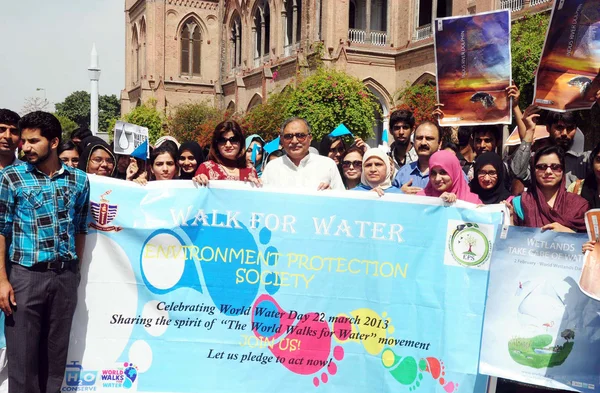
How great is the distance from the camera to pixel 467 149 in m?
6.50

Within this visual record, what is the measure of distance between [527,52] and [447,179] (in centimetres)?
1184

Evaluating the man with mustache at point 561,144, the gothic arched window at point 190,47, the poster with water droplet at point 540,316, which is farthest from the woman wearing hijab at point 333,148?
the gothic arched window at point 190,47

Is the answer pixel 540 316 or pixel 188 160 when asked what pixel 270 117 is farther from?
pixel 540 316

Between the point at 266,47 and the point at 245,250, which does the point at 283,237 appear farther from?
the point at 266,47

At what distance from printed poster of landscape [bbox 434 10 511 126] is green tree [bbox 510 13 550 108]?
9.78 meters

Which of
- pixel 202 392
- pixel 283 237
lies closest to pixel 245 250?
pixel 283 237

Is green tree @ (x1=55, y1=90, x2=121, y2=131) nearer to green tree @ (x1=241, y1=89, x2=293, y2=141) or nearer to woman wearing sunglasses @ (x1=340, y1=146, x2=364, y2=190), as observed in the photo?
green tree @ (x1=241, y1=89, x2=293, y2=141)

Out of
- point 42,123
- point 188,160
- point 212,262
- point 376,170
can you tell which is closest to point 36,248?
point 42,123

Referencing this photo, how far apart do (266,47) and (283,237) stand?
29.7 meters

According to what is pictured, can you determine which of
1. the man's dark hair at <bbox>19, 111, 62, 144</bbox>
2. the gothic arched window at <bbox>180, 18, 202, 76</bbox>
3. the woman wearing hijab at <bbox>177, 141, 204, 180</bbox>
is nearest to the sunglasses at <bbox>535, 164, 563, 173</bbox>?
the woman wearing hijab at <bbox>177, 141, 204, 180</bbox>

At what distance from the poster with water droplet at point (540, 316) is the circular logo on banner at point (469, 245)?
13 cm

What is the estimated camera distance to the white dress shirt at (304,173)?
4.68 m

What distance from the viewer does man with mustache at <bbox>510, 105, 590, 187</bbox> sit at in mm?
4820

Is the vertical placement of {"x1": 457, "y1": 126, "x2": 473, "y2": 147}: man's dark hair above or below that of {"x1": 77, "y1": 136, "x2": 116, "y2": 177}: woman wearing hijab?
above
